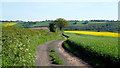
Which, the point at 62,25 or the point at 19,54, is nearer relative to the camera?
the point at 19,54

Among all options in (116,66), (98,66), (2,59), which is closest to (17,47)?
(2,59)

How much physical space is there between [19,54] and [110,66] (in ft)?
28.3

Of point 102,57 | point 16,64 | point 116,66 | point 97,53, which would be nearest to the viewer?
point 16,64

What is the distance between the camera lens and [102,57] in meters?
20.1

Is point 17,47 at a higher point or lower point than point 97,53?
higher

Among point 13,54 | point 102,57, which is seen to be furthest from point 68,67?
point 13,54

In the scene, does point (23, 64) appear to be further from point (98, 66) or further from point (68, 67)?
point (98, 66)

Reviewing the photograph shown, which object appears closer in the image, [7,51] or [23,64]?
[23,64]

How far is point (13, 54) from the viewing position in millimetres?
17062

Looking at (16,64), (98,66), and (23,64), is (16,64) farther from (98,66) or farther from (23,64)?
(98,66)

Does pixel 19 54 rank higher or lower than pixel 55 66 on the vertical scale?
higher

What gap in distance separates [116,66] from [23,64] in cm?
829

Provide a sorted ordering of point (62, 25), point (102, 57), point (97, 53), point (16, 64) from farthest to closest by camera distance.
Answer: point (62, 25) → point (97, 53) → point (102, 57) → point (16, 64)

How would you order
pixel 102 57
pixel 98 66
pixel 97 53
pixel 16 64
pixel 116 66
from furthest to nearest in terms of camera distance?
pixel 97 53
pixel 102 57
pixel 98 66
pixel 116 66
pixel 16 64
